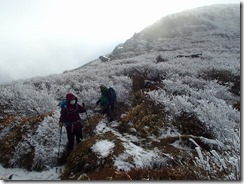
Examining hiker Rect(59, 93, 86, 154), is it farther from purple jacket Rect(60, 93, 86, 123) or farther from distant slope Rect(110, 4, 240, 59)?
distant slope Rect(110, 4, 240, 59)

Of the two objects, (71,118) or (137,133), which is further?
(137,133)

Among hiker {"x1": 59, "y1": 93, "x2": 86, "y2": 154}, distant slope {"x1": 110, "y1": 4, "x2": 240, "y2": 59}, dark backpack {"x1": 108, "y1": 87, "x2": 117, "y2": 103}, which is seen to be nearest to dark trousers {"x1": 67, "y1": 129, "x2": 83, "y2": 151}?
hiker {"x1": 59, "y1": 93, "x2": 86, "y2": 154}

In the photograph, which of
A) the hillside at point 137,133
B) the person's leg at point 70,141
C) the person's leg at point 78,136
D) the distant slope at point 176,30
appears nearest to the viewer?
the hillside at point 137,133

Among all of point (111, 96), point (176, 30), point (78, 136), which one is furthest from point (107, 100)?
point (176, 30)

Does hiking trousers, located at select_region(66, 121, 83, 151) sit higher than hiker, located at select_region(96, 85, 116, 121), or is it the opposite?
hiking trousers, located at select_region(66, 121, 83, 151)

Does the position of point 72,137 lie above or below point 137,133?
above

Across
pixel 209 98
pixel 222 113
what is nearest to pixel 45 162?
pixel 222 113

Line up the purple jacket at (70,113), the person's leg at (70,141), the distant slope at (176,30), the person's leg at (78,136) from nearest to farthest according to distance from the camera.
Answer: the person's leg at (70,141), the purple jacket at (70,113), the person's leg at (78,136), the distant slope at (176,30)

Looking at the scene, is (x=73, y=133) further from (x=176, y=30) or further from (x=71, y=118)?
(x=176, y=30)

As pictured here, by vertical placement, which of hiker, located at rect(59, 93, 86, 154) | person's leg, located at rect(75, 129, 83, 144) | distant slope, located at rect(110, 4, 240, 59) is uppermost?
hiker, located at rect(59, 93, 86, 154)

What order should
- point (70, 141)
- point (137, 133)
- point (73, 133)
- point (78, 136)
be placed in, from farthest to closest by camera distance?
1. point (137, 133)
2. point (78, 136)
3. point (73, 133)
4. point (70, 141)

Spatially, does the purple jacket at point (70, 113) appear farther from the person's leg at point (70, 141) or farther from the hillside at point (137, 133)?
the hillside at point (137, 133)

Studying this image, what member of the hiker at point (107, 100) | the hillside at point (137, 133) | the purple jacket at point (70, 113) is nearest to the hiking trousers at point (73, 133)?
the purple jacket at point (70, 113)

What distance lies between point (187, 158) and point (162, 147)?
964 mm
